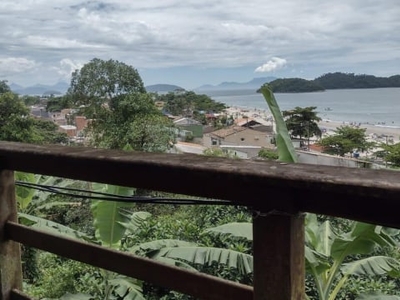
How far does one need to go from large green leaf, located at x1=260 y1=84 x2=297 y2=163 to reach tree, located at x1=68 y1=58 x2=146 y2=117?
18.8 metres

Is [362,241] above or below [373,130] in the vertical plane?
above

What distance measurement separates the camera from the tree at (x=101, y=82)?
2123cm

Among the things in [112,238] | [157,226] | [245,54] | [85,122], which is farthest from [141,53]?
[112,238]

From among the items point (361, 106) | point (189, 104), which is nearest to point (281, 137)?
point (361, 106)

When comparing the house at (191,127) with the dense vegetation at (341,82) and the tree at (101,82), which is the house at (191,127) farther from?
the dense vegetation at (341,82)

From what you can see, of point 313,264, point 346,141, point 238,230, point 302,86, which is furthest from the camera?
point 346,141

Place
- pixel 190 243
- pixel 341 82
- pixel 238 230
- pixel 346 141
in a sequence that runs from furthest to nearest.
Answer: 1. pixel 346 141
2. pixel 341 82
3. pixel 190 243
4. pixel 238 230

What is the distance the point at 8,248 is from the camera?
1.22 metres

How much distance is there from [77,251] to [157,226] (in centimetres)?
338

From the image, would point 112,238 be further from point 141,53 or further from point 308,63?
point 141,53

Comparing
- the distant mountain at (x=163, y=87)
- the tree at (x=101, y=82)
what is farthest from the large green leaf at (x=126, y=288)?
the distant mountain at (x=163, y=87)

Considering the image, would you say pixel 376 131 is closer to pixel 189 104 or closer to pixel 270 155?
pixel 189 104

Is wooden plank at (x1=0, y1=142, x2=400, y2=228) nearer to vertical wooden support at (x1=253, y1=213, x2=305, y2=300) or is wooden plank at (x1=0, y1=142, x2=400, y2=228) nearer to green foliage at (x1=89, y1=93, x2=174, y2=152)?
vertical wooden support at (x1=253, y1=213, x2=305, y2=300)

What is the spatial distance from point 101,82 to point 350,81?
13205 millimetres
